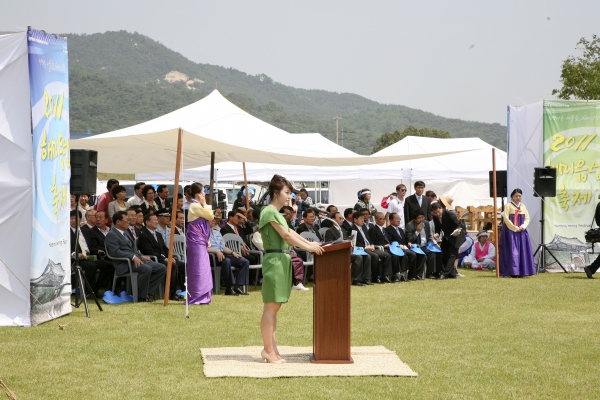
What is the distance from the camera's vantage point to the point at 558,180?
49.9 ft

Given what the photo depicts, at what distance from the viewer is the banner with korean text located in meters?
15.1

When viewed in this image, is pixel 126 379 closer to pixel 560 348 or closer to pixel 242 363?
pixel 242 363

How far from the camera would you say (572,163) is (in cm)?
1524

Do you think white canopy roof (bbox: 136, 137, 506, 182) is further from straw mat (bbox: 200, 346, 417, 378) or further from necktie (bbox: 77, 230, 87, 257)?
straw mat (bbox: 200, 346, 417, 378)

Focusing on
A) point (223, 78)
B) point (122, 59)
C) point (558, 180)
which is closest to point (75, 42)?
point (122, 59)

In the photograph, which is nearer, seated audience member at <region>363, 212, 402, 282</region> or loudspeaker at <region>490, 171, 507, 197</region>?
seated audience member at <region>363, 212, 402, 282</region>

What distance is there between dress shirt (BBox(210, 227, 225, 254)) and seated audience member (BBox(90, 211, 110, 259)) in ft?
5.09

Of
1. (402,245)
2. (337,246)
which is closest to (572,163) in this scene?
(402,245)

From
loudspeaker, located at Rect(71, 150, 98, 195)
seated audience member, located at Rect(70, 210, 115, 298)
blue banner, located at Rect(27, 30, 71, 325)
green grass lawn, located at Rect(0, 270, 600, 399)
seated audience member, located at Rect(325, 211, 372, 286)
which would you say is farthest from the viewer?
seated audience member, located at Rect(325, 211, 372, 286)

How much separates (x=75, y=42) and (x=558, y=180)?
439 feet

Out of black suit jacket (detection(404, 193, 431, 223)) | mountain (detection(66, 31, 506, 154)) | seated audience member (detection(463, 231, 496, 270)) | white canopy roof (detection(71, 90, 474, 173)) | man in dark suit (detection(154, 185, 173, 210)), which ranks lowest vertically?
seated audience member (detection(463, 231, 496, 270))

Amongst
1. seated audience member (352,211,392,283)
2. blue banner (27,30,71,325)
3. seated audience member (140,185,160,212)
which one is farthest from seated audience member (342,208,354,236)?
blue banner (27,30,71,325)

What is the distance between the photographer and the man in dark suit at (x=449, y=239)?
1409 cm

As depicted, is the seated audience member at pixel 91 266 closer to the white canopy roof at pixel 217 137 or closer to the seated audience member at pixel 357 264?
the white canopy roof at pixel 217 137
